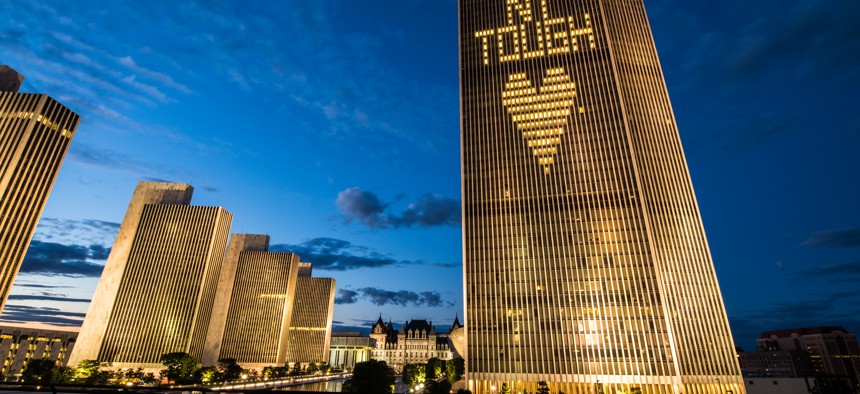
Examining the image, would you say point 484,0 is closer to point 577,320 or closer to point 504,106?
point 504,106

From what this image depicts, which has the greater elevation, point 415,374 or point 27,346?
point 27,346

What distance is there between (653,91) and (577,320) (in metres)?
70.9

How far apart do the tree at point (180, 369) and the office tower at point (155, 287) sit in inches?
1108

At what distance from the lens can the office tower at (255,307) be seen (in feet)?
601

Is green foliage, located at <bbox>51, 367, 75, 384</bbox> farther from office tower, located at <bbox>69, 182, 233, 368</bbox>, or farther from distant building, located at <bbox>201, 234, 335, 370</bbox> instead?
distant building, located at <bbox>201, 234, 335, 370</bbox>

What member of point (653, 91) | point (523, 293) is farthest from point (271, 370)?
point (653, 91)

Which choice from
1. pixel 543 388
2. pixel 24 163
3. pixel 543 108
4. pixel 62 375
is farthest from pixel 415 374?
pixel 24 163

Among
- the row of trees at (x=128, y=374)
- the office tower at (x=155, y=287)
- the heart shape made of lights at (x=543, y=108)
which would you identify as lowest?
the row of trees at (x=128, y=374)

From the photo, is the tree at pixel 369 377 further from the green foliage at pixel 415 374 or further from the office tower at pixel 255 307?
the office tower at pixel 255 307

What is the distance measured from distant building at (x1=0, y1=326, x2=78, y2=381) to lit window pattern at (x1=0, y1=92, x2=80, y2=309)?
10133cm

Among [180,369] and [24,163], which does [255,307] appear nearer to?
[180,369]

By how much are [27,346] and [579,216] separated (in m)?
231

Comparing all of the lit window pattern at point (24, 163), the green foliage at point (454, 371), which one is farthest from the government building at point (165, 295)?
the green foliage at point (454, 371)

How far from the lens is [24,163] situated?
96.2 metres
